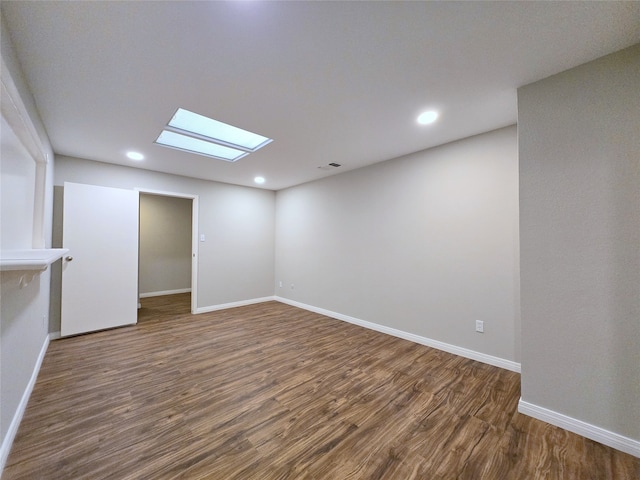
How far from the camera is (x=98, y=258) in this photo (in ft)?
11.7

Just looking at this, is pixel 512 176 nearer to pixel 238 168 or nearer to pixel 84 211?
→ pixel 238 168

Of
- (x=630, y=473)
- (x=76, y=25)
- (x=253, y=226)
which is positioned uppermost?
(x=76, y=25)

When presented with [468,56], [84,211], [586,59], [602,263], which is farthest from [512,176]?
[84,211]

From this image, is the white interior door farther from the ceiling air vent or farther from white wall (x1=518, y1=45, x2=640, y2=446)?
white wall (x1=518, y1=45, x2=640, y2=446)

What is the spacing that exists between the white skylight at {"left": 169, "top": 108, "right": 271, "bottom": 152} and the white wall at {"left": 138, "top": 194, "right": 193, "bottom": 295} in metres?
3.98

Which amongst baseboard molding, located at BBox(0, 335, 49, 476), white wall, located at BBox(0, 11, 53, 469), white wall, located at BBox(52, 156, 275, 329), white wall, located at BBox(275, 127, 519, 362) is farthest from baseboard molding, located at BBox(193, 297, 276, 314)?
white wall, located at BBox(0, 11, 53, 469)

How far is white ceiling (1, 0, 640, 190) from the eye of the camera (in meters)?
1.29

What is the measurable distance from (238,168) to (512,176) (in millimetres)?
3501

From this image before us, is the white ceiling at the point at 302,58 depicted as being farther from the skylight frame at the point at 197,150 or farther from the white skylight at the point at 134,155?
the white skylight at the point at 134,155

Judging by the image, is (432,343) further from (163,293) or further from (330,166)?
→ (163,293)

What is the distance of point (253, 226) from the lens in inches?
206

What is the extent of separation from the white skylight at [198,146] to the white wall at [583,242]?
303cm

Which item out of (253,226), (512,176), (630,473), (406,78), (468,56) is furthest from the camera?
(253,226)

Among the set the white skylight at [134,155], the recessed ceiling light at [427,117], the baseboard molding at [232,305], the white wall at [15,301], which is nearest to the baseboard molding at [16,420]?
the white wall at [15,301]
